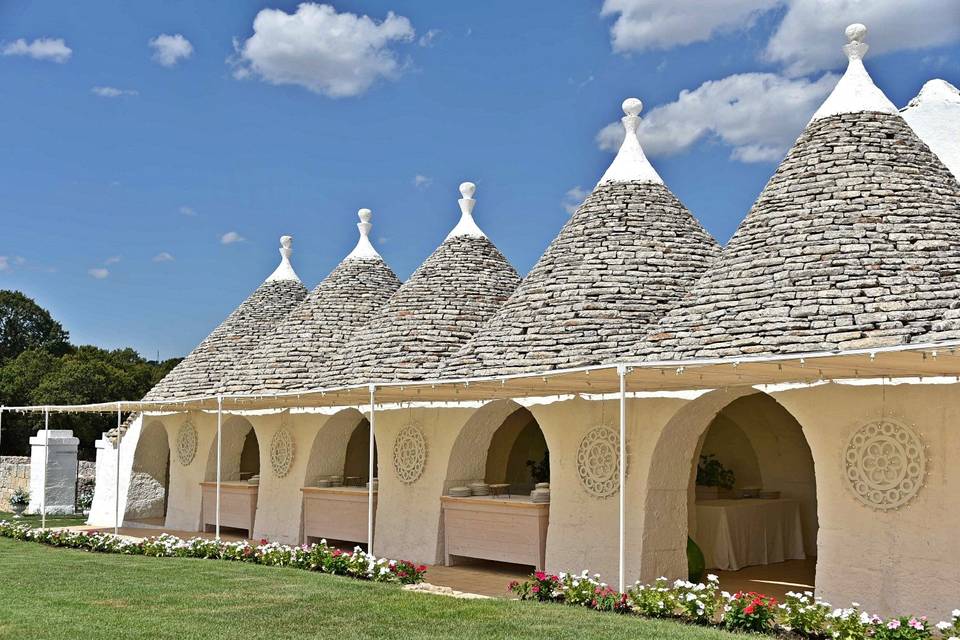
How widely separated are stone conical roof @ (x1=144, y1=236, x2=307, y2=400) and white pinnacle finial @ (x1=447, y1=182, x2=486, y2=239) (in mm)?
5469

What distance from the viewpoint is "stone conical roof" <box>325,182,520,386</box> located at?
16031 millimetres

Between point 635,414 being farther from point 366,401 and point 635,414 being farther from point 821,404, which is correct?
point 366,401

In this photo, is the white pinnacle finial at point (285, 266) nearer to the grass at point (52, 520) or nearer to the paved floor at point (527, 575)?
the grass at point (52, 520)

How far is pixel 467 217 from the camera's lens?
18.5 metres

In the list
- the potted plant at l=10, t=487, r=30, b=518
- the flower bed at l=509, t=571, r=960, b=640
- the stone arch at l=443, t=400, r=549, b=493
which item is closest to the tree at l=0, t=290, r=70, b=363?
the potted plant at l=10, t=487, r=30, b=518

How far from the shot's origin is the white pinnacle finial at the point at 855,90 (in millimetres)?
12453

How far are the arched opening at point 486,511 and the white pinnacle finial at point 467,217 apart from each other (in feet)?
15.1

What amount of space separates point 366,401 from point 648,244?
4417mm

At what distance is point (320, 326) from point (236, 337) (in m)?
3.39

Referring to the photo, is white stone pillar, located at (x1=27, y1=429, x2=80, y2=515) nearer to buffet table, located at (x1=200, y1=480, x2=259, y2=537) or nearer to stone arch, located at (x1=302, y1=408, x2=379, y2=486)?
buffet table, located at (x1=200, y1=480, x2=259, y2=537)

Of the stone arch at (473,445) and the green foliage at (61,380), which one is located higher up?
the green foliage at (61,380)

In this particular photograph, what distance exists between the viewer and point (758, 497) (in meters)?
14.5

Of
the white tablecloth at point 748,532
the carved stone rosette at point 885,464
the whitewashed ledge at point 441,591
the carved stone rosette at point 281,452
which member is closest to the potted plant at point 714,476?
the white tablecloth at point 748,532

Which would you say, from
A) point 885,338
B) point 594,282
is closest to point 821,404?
point 885,338
